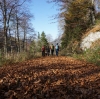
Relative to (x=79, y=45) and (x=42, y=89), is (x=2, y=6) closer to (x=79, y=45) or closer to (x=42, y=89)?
(x=79, y=45)

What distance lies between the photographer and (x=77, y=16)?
1230 inches

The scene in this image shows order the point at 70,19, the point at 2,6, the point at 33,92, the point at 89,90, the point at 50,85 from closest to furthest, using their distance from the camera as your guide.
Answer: the point at 33,92 → the point at 89,90 → the point at 50,85 → the point at 2,6 → the point at 70,19

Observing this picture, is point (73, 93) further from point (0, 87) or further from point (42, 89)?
point (0, 87)

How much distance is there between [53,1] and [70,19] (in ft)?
18.4

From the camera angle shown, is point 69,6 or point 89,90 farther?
point 69,6

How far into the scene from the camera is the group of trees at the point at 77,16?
95.0 feet

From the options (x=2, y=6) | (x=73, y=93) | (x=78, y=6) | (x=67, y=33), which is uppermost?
(x=78, y=6)

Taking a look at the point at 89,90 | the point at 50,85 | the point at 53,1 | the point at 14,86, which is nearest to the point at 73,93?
the point at 89,90

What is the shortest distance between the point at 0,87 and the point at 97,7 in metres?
30.6

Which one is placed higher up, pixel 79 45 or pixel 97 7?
pixel 97 7

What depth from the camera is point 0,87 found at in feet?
17.8

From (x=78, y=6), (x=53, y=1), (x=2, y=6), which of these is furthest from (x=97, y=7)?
(x=2, y=6)

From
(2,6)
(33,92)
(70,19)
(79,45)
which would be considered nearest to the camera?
(33,92)

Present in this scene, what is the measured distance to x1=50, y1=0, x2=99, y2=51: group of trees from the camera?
29.0 m
